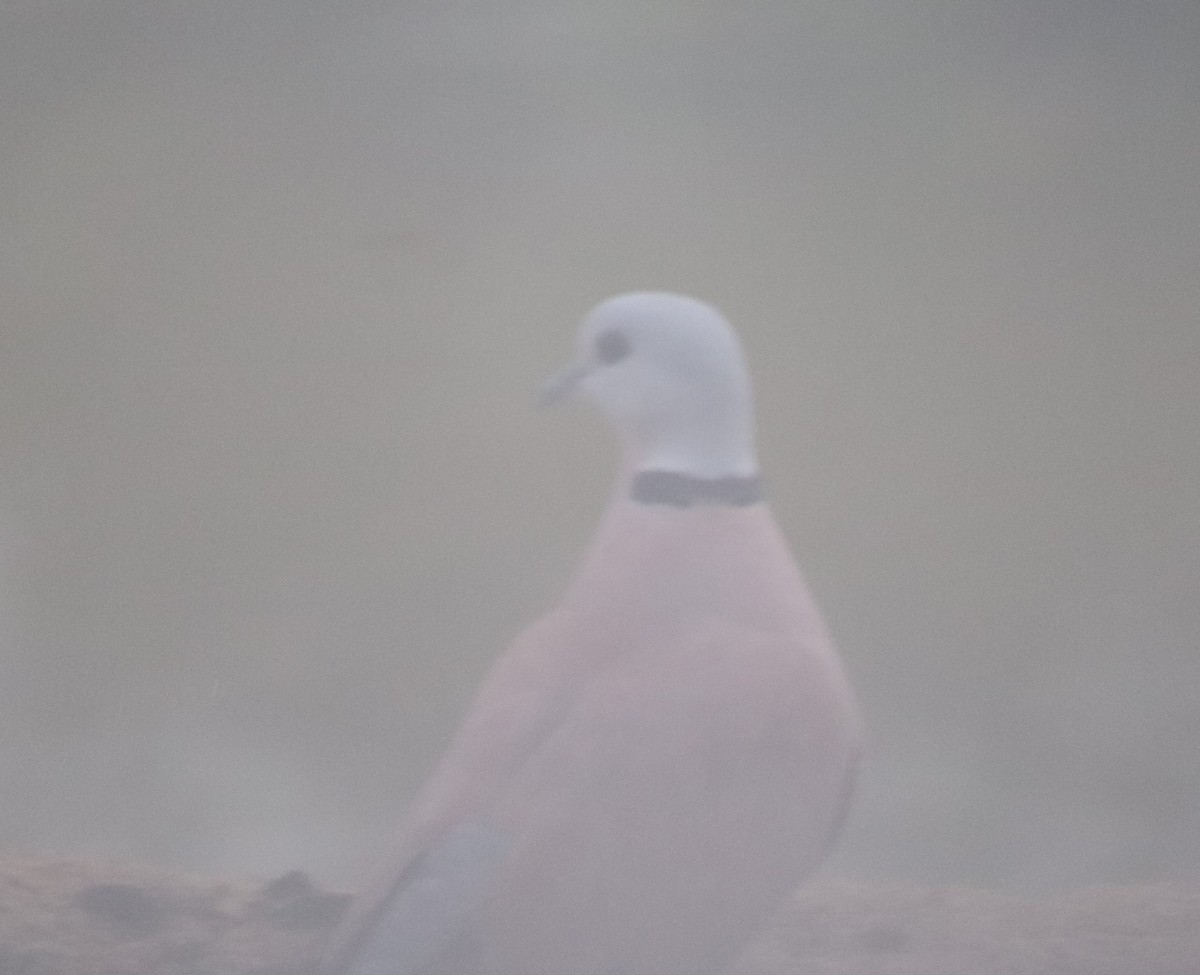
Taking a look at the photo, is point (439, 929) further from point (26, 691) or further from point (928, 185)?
point (928, 185)

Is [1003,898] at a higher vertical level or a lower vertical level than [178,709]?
lower

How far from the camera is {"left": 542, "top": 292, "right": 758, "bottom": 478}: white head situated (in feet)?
8.05

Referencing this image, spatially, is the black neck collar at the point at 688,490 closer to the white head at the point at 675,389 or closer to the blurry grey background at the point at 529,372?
the white head at the point at 675,389

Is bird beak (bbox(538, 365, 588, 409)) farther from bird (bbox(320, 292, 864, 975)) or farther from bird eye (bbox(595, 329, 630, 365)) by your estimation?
bird (bbox(320, 292, 864, 975))

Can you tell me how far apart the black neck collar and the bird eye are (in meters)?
0.19

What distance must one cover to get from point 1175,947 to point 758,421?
3.54ft

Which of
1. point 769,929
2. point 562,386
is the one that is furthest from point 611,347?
point 769,929

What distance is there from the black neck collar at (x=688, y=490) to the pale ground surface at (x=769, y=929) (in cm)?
66

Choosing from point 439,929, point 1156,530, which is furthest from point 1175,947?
point 439,929

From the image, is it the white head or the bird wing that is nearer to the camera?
the bird wing

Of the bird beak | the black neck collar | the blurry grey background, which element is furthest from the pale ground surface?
the bird beak

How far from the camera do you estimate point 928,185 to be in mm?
3082

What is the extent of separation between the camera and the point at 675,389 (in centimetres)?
246

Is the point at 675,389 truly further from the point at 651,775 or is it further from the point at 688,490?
the point at 651,775
